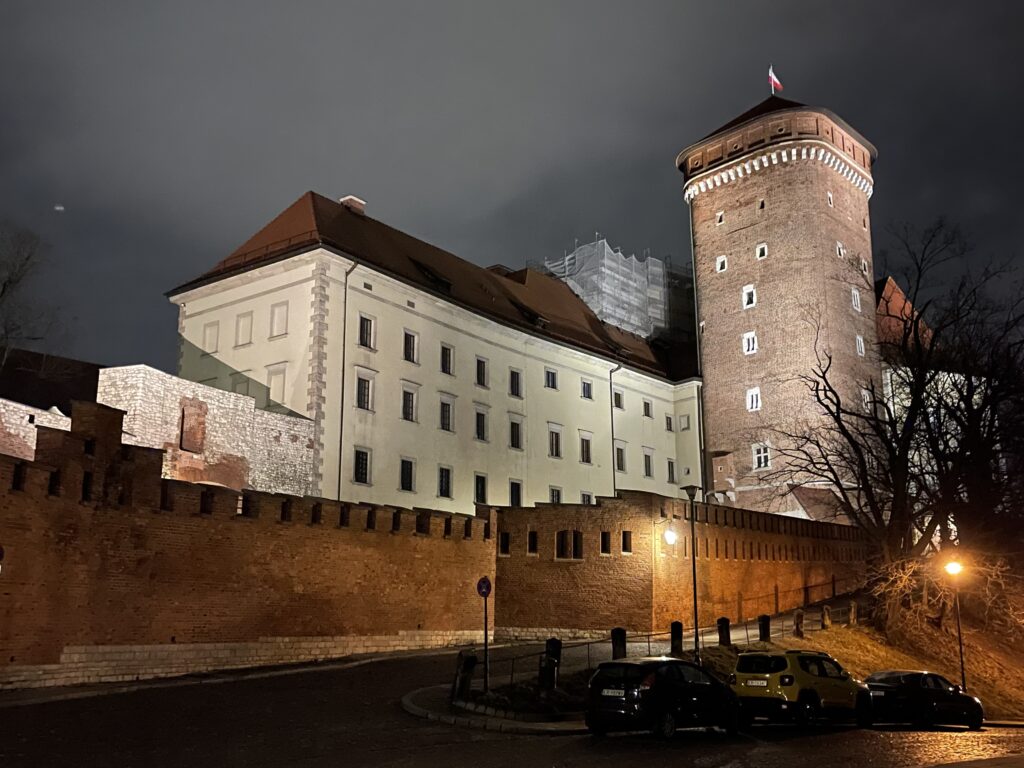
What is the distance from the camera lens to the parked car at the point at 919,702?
18.7 meters

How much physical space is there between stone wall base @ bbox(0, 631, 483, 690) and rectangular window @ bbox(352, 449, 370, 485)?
8.01m

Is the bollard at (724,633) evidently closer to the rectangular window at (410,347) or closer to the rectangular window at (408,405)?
the rectangular window at (408,405)

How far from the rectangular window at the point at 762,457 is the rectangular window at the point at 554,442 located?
10.3 metres

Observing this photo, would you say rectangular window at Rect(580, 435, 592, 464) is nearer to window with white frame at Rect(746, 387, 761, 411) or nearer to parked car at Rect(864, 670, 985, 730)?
window with white frame at Rect(746, 387, 761, 411)

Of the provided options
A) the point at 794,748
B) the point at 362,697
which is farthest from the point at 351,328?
the point at 794,748

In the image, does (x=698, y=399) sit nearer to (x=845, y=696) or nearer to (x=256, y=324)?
(x=256, y=324)

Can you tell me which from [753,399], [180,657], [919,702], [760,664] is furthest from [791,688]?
[753,399]

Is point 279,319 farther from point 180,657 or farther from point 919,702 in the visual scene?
point 919,702

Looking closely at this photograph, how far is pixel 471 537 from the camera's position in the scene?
29.2 meters

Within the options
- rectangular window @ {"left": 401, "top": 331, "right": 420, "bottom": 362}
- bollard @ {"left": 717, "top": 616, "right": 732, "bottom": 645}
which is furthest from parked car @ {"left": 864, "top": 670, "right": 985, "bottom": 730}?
rectangular window @ {"left": 401, "top": 331, "right": 420, "bottom": 362}

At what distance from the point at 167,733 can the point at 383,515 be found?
12.7m

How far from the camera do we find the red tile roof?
36469 millimetres

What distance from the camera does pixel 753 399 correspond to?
160 feet

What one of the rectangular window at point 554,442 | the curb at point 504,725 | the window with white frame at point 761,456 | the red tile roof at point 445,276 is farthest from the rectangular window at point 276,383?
the window with white frame at point 761,456
